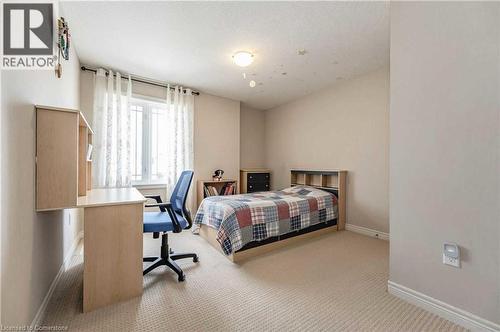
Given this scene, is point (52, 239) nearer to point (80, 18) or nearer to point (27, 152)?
point (27, 152)

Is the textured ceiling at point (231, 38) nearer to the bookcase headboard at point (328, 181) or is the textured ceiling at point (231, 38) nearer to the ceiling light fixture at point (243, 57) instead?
the ceiling light fixture at point (243, 57)

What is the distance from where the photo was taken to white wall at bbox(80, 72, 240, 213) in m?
4.08

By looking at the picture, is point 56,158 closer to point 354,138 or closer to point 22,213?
point 22,213

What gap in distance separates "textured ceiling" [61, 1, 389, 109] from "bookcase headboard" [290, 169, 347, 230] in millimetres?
1593

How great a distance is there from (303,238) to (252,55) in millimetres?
2616

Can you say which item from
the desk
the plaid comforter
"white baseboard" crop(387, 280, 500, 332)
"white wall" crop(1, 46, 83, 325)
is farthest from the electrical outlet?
"white wall" crop(1, 46, 83, 325)

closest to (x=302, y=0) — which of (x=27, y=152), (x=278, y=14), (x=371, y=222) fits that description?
(x=278, y=14)

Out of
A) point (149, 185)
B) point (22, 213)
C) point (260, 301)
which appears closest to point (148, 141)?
point (149, 185)

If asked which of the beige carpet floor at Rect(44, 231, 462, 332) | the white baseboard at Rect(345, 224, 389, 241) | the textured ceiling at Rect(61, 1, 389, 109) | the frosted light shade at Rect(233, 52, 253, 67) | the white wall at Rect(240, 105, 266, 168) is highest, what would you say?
the textured ceiling at Rect(61, 1, 389, 109)

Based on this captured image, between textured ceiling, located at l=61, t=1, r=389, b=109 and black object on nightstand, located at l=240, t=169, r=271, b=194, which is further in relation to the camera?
black object on nightstand, located at l=240, t=169, r=271, b=194

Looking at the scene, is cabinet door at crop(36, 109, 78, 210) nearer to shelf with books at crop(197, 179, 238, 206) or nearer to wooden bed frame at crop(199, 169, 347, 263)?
wooden bed frame at crop(199, 169, 347, 263)

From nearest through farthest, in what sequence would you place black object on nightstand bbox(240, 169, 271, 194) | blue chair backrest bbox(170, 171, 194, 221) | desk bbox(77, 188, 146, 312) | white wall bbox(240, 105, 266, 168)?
desk bbox(77, 188, 146, 312) → blue chair backrest bbox(170, 171, 194, 221) → black object on nightstand bbox(240, 169, 271, 194) → white wall bbox(240, 105, 266, 168)

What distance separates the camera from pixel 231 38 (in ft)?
7.67

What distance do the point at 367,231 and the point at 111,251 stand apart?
3371 mm
